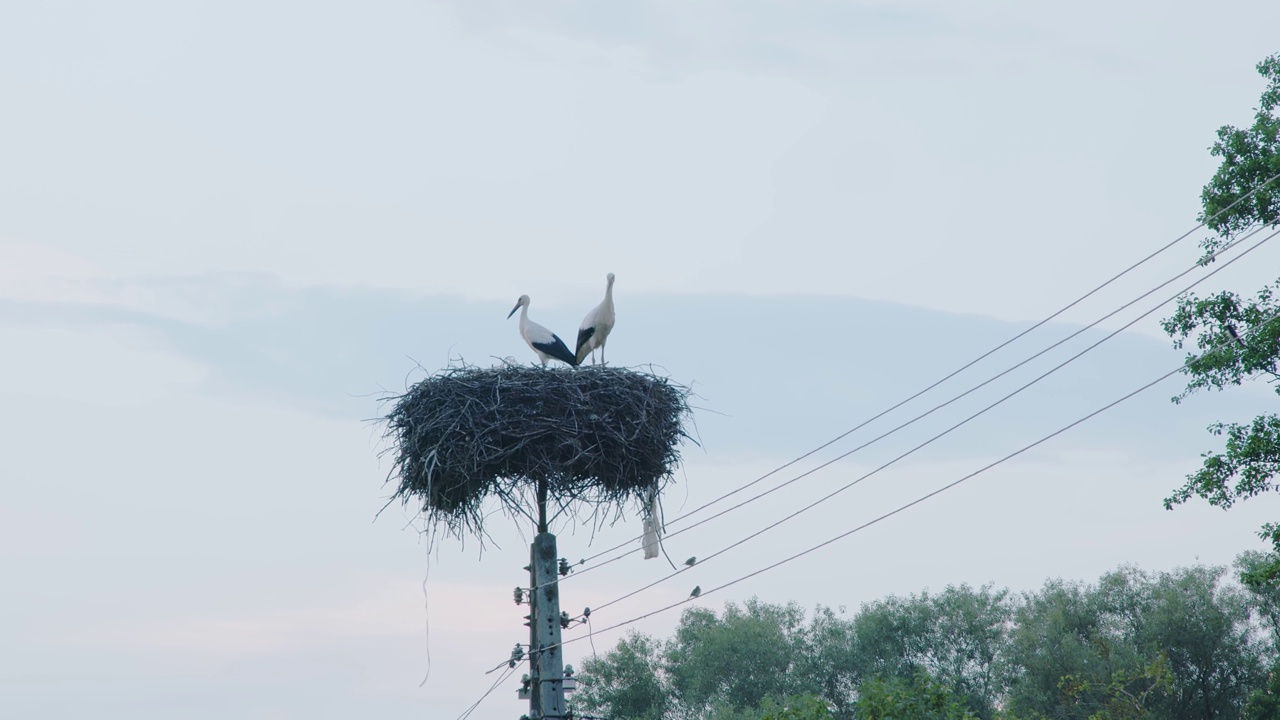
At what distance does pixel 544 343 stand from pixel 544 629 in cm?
313

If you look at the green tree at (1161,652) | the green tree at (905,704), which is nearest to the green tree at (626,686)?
the green tree at (1161,652)

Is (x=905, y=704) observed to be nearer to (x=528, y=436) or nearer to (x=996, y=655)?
(x=528, y=436)

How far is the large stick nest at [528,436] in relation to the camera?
1095cm

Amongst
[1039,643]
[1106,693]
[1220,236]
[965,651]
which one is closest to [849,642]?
[965,651]

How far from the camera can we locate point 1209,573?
87.7 ft

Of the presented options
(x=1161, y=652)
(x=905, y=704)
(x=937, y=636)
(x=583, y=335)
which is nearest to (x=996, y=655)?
(x=937, y=636)

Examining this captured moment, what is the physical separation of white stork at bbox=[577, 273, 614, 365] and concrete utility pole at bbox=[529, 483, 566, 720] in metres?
2.38

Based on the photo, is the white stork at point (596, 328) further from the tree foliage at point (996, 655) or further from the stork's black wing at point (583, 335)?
the tree foliage at point (996, 655)

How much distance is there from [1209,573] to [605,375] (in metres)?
19.2

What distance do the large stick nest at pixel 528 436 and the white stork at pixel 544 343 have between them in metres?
1.60

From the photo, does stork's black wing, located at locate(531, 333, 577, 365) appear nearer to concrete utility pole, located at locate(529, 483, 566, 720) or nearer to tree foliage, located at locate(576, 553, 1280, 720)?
concrete utility pole, located at locate(529, 483, 566, 720)

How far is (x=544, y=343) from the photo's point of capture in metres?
13.3

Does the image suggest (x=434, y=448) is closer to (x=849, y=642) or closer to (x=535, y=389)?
(x=535, y=389)

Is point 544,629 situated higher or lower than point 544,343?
lower
